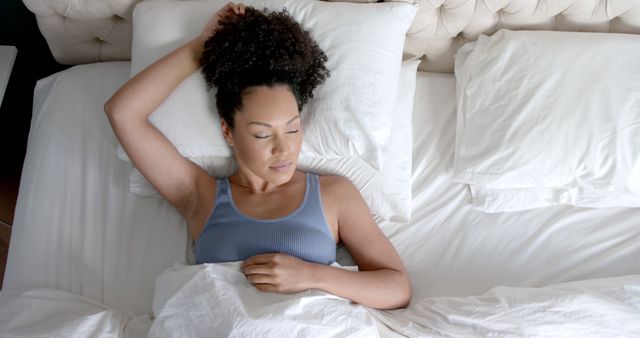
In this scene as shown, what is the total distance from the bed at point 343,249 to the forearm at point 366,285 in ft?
0.11

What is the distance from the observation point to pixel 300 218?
1299 millimetres

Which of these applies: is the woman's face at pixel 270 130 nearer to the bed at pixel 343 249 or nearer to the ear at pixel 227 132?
the ear at pixel 227 132

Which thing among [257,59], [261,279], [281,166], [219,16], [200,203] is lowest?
[261,279]

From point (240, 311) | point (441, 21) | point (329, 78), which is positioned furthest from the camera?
point (441, 21)

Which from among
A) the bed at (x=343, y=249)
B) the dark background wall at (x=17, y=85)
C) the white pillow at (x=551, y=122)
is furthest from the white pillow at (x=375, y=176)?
the dark background wall at (x=17, y=85)

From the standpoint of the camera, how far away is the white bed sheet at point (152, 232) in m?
1.37

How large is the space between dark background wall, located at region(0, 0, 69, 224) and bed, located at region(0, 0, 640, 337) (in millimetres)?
188

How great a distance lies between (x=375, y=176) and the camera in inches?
56.0

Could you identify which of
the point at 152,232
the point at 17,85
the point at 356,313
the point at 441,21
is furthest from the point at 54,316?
the point at 441,21

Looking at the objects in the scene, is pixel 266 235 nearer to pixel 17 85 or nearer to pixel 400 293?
pixel 400 293

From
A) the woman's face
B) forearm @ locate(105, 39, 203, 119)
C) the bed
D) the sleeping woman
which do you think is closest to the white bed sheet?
the bed

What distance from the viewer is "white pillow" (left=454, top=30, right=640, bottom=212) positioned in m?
1.36

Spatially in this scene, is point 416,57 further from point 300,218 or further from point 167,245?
point 167,245

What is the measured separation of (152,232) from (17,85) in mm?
947
